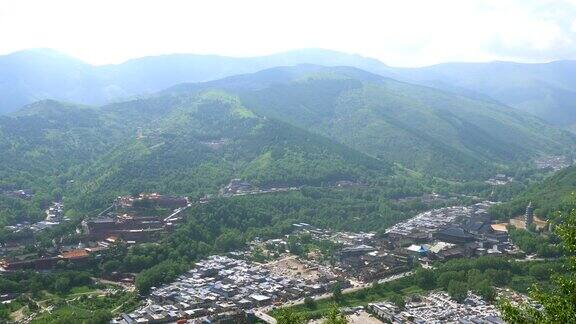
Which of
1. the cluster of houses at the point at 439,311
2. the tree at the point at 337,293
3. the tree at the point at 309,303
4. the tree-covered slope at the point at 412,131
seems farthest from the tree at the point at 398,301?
the tree-covered slope at the point at 412,131

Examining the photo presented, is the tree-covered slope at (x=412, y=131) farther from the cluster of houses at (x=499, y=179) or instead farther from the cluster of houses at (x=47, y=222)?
the cluster of houses at (x=47, y=222)

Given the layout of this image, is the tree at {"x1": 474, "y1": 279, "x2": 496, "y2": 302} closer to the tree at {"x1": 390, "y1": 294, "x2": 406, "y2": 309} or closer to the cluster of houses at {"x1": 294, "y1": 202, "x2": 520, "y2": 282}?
the tree at {"x1": 390, "y1": 294, "x2": 406, "y2": 309}

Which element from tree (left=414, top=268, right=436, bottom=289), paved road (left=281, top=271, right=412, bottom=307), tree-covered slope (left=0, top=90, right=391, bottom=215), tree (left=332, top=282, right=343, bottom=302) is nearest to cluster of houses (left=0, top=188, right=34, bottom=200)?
tree-covered slope (left=0, top=90, right=391, bottom=215)

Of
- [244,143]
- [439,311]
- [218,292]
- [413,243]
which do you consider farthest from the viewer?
[244,143]

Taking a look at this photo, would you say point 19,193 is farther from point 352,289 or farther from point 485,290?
point 485,290

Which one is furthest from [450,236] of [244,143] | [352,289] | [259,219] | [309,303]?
[244,143]
